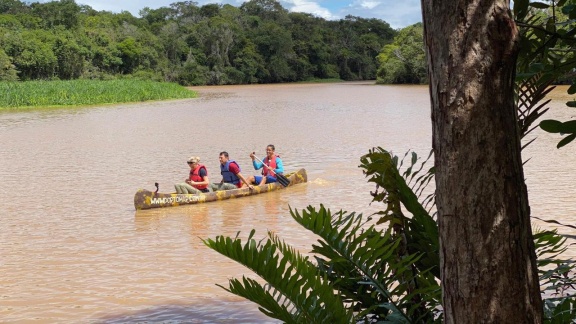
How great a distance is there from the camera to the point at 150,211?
10.8 meters

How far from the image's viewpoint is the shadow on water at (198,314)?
6.00 meters

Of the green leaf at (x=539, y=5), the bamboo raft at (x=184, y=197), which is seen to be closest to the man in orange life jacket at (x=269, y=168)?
the bamboo raft at (x=184, y=197)

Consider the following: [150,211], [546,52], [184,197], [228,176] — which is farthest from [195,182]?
[546,52]

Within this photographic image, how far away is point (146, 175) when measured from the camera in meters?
14.4

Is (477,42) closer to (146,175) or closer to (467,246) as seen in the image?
(467,246)

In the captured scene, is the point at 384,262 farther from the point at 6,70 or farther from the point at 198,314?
the point at 6,70

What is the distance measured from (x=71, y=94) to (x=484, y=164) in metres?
37.3

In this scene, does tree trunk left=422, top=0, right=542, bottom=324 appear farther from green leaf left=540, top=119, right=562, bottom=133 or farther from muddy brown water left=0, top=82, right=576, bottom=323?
muddy brown water left=0, top=82, right=576, bottom=323

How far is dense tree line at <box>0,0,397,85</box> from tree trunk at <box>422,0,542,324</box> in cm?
4835

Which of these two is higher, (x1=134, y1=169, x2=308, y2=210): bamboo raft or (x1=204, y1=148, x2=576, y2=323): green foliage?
A: (x1=204, y1=148, x2=576, y2=323): green foliage

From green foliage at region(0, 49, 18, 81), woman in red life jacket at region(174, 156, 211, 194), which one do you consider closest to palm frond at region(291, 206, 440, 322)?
woman in red life jacket at region(174, 156, 211, 194)

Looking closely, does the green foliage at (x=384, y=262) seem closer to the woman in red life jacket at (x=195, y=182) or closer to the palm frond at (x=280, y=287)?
the palm frond at (x=280, y=287)

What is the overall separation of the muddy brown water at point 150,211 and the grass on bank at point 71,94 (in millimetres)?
10370

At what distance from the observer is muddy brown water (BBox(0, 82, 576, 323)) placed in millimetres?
6719
